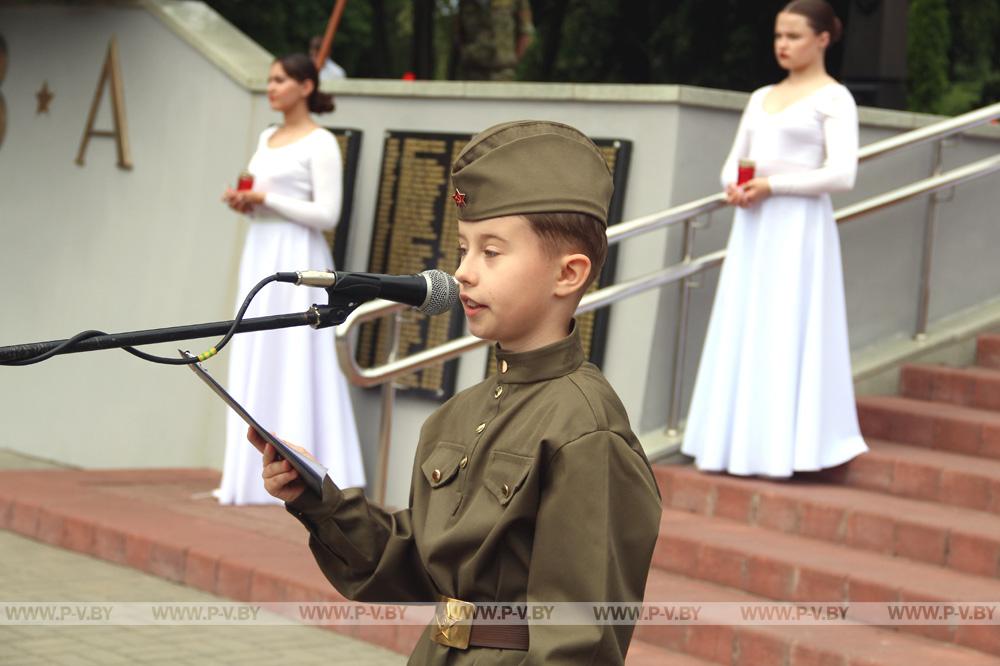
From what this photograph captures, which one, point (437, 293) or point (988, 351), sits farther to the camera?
point (988, 351)

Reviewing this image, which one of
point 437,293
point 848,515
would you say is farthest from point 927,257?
point 437,293

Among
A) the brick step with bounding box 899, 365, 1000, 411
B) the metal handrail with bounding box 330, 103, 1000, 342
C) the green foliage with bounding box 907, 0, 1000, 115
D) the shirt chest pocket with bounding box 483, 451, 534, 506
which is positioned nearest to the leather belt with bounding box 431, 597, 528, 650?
the shirt chest pocket with bounding box 483, 451, 534, 506

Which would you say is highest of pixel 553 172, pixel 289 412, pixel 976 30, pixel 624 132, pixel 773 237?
pixel 976 30

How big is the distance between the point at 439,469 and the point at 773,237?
4.33 metres

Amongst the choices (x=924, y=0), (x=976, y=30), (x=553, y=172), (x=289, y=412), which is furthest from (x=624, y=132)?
(x=976, y=30)

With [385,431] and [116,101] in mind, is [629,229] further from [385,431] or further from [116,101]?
[116,101]

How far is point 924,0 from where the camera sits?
1390cm

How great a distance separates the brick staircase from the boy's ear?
8.87ft

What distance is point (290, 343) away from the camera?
7.74 metres

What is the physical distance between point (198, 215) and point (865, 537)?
195 inches

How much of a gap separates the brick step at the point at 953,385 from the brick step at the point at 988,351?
5cm

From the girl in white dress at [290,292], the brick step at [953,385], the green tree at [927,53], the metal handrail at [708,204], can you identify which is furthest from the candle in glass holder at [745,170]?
the green tree at [927,53]

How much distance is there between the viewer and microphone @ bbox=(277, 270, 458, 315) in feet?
7.42

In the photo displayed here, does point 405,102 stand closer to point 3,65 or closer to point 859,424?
point 859,424
